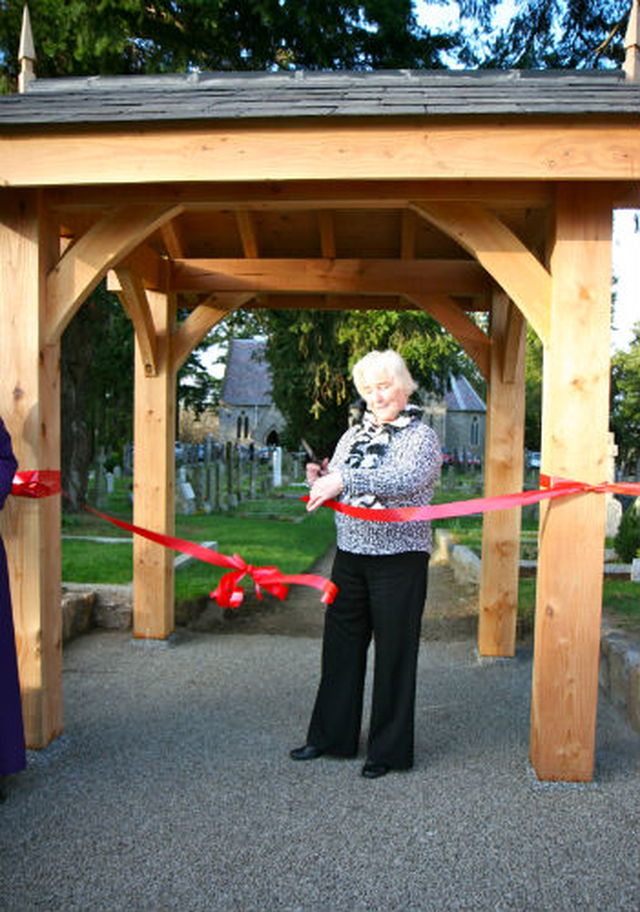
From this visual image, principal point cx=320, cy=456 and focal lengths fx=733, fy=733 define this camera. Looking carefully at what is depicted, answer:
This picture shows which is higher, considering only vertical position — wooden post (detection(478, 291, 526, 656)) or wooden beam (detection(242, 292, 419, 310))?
wooden beam (detection(242, 292, 419, 310))

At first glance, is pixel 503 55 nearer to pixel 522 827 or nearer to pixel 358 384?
pixel 358 384

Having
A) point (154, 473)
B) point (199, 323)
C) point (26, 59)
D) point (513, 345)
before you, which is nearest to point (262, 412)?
point (199, 323)

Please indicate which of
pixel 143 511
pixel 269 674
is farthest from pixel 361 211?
pixel 269 674

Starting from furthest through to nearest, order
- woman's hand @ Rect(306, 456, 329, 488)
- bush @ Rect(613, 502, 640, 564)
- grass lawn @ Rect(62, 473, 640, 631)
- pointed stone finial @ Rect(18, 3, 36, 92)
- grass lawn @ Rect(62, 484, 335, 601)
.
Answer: bush @ Rect(613, 502, 640, 564) → grass lawn @ Rect(62, 484, 335, 601) → grass lawn @ Rect(62, 473, 640, 631) → pointed stone finial @ Rect(18, 3, 36, 92) → woman's hand @ Rect(306, 456, 329, 488)

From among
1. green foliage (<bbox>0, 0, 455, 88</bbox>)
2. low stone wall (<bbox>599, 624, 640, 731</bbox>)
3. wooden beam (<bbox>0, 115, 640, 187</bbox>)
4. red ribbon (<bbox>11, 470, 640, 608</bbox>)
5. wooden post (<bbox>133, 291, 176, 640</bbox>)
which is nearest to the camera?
wooden beam (<bbox>0, 115, 640, 187</bbox>)

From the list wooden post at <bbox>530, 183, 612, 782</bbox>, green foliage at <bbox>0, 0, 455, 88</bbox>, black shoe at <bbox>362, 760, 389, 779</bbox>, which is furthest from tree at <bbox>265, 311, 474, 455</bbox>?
black shoe at <bbox>362, 760, 389, 779</bbox>

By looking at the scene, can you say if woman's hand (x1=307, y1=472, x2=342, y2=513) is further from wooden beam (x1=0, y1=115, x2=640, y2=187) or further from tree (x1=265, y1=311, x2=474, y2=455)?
tree (x1=265, y1=311, x2=474, y2=455)

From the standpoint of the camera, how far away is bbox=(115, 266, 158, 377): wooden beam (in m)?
4.97

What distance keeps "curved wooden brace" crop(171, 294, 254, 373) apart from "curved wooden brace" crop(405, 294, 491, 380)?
4.59 ft

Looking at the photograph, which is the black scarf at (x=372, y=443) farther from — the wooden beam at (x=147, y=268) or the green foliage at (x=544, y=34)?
the green foliage at (x=544, y=34)

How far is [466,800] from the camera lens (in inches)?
134

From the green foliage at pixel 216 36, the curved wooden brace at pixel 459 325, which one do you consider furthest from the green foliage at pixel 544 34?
the curved wooden brace at pixel 459 325

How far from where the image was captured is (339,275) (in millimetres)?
5441

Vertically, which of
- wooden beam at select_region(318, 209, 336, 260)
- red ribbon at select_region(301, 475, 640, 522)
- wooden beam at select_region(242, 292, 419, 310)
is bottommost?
red ribbon at select_region(301, 475, 640, 522)
